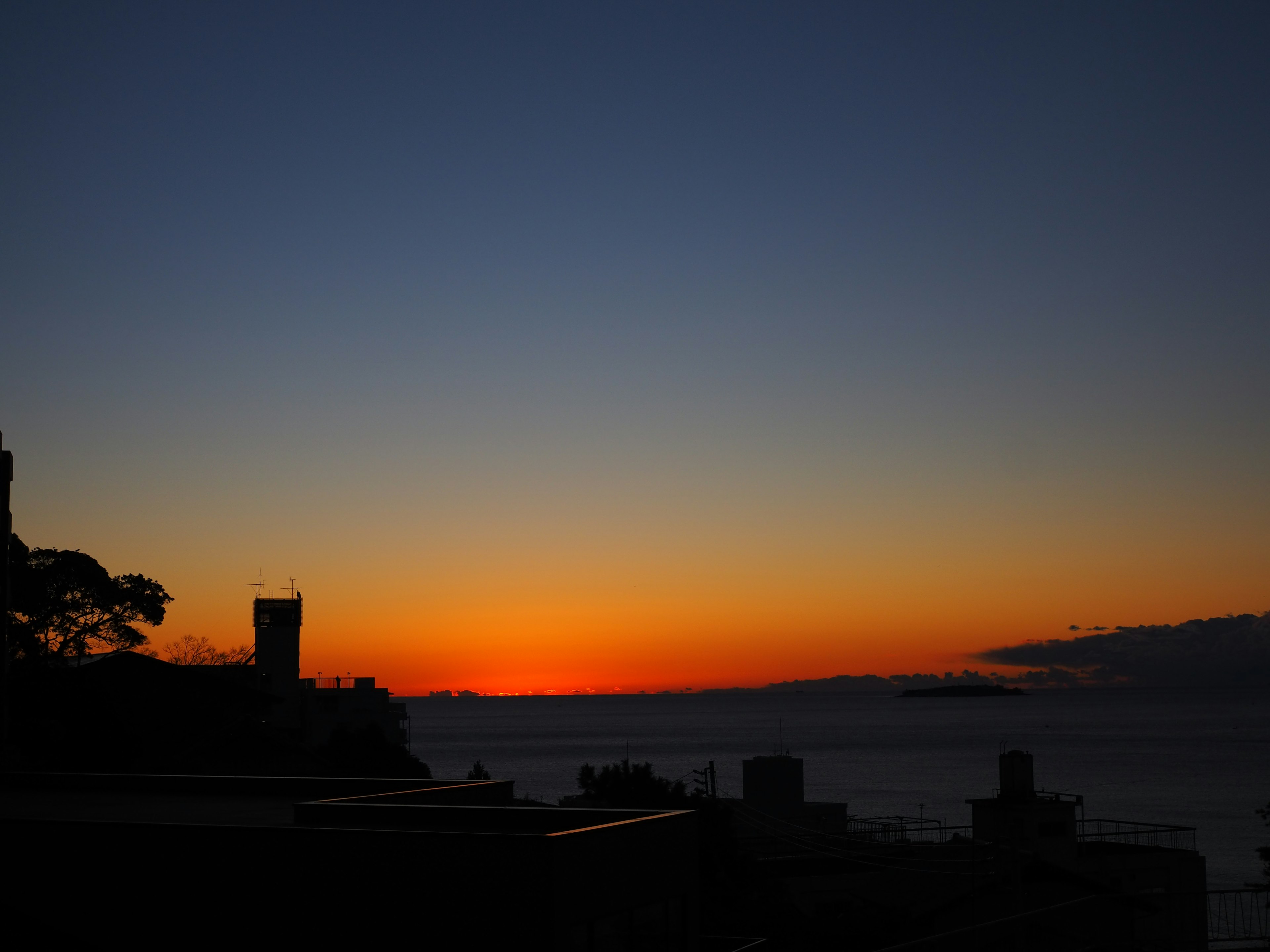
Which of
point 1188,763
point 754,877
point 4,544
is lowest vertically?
point 1188,763

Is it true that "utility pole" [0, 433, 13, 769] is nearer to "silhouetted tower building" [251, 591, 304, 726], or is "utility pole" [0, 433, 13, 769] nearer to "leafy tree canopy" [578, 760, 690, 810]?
"leafy tree canopy" [578, 760, 690, 810]

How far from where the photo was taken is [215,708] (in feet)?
164

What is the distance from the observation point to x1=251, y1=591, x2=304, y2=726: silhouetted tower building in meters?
82.3

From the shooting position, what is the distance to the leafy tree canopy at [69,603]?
36406 mm

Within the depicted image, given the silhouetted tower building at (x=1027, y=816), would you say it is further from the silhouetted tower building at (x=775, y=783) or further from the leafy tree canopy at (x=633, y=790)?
the silhouetted tower building at (x=775, y=783)

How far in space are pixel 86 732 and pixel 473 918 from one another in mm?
28759

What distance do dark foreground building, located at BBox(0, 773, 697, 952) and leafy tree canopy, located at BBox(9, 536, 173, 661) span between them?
2584 centimetres

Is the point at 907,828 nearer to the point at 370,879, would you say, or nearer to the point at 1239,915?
the point at 1239,915

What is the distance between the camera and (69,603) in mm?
40375

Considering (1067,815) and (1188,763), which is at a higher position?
(1067,815)

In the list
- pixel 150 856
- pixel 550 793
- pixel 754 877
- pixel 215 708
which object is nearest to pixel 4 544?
pixel 150 856

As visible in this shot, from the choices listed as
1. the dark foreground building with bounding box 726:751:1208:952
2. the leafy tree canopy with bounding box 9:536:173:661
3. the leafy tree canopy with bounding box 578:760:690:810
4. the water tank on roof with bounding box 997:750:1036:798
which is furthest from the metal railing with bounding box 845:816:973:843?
the leafy tree canopy with bounding box 9:536:173:661

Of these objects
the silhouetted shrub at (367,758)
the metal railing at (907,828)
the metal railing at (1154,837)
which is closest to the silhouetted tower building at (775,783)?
the metal railing at (907,828)

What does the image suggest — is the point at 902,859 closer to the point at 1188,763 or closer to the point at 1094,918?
the point at 1094,918
